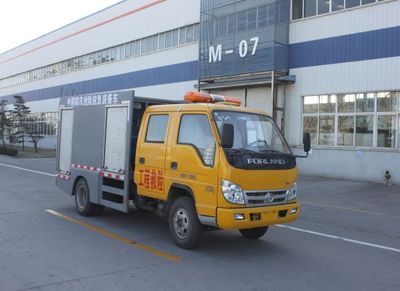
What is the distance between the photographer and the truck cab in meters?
6.98

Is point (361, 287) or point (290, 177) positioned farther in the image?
point (290, 177)

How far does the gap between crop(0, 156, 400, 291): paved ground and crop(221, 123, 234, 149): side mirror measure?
1.66 m

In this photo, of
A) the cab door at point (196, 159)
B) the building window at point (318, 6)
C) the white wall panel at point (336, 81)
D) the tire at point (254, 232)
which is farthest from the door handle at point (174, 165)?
the building window at point (318, 6)

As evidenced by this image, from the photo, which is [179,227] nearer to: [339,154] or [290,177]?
[290,177]

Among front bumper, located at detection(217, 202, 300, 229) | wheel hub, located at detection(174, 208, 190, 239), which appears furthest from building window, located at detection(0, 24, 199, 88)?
front bumper, located at detection(217, 202, 300, 229)

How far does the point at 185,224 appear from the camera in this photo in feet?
24.6

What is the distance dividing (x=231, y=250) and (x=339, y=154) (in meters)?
14.1

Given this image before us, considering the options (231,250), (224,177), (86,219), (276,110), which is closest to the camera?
(224,177)

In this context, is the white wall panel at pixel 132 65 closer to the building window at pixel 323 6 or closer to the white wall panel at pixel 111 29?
the white wall panel at pixel 111 29

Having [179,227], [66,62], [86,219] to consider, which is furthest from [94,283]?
[66,62]

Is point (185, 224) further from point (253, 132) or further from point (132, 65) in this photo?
point (132, 65)

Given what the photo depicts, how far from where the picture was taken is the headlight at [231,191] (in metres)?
6.91

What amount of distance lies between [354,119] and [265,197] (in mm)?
14456

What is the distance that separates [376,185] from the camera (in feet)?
60.0
